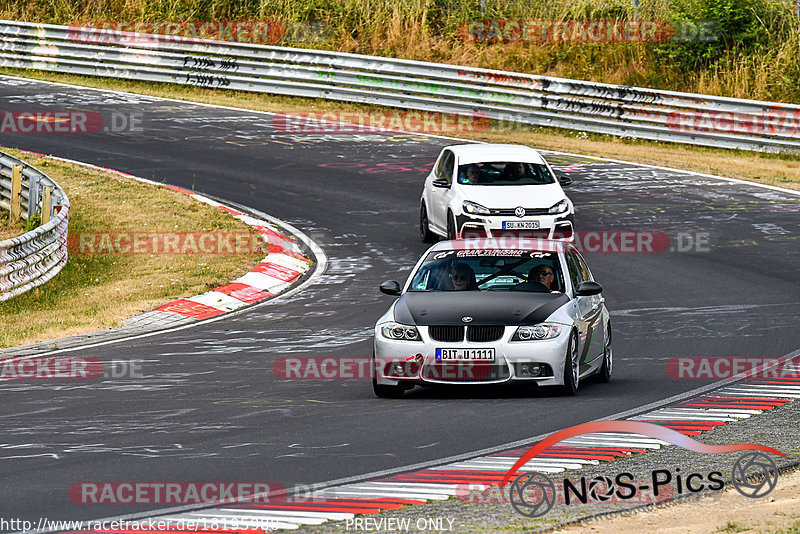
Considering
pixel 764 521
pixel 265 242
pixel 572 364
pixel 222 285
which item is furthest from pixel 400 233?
pixel 764 521

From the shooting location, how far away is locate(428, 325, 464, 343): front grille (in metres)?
11.6

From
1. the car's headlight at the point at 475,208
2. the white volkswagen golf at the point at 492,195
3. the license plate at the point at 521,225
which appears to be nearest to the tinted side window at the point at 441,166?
the white volkswagen golf at the point at 492,195

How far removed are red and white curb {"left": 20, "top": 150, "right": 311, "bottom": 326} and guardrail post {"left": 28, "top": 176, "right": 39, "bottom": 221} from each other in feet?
10.9

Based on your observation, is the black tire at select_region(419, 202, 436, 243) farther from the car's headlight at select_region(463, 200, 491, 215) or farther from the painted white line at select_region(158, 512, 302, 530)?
the painted white line at select_region(158, 512, 302, 530)

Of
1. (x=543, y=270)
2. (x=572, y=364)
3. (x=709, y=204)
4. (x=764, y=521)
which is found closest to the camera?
(x=764, y=521)

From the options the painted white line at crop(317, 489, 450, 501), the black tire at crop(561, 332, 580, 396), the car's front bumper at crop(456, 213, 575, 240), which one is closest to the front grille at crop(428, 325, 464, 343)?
the black tire at crop(561, 332, 580, 396)

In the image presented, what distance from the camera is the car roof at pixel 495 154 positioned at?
20.7 metres

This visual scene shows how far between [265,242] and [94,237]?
10.4 ft

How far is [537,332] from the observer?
11617 millimetres

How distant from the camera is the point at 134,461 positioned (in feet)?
30.0

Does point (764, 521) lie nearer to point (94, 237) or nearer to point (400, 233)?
point (400, 233)

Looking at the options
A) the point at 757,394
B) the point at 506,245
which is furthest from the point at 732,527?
the point at 506,245

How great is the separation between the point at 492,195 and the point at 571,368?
8240 millimetres

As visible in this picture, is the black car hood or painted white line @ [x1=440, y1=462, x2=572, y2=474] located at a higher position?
the black car hood
